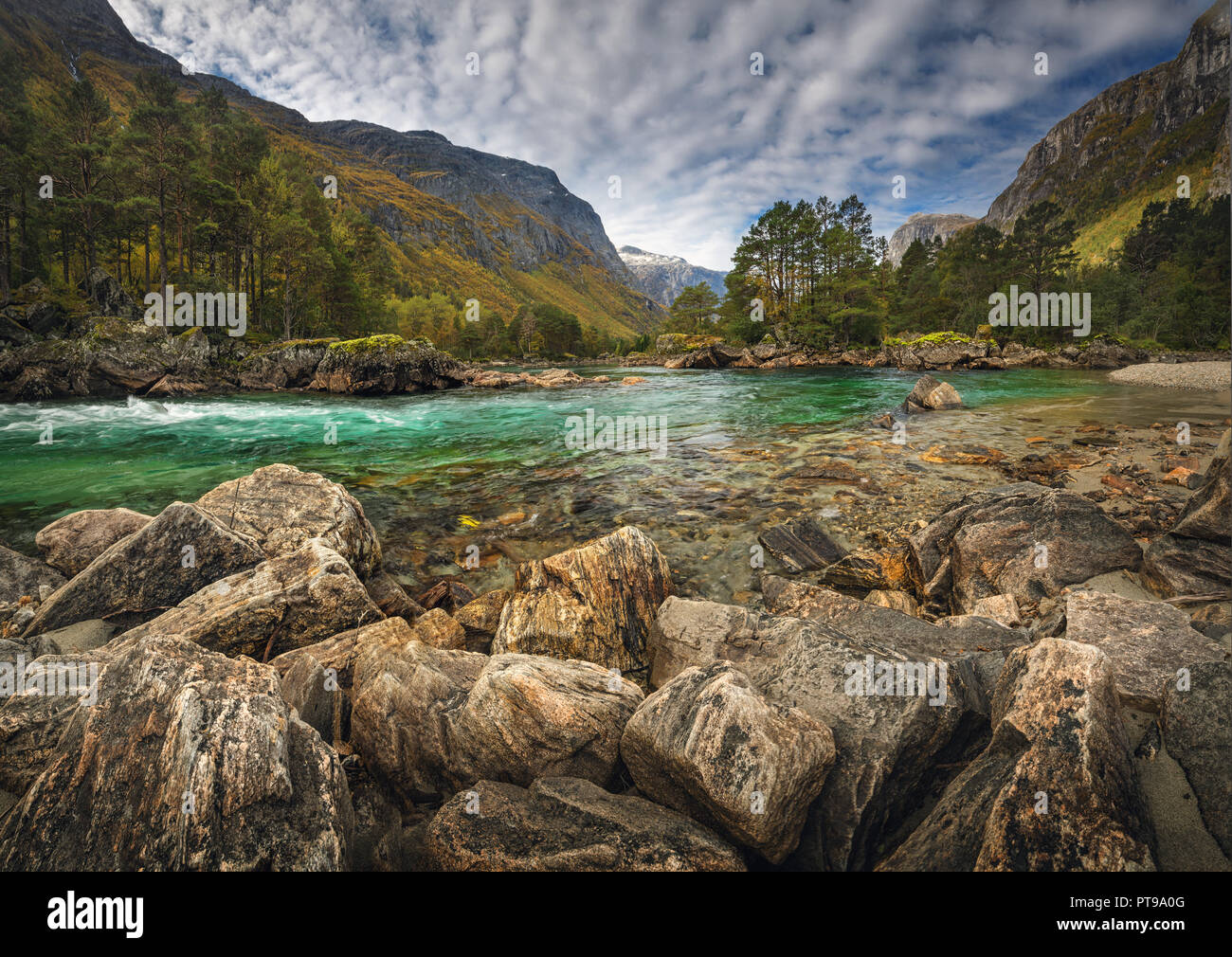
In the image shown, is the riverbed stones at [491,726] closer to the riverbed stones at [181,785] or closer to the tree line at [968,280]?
the riverbed stones at [181,785]

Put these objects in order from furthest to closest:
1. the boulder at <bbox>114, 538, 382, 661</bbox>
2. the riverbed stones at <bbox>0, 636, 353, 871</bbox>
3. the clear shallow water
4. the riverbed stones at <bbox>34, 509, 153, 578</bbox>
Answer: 1. the clear shallow water
2. the riverbed stones at <bbox>34, 509, 153, 578</bbox>
3. the boulder at <bbox>114, 538, 382, 661</bbox>
4. the riverbed stones at <bbox>0, 636, 353, 871</bbox>

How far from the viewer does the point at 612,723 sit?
409cm

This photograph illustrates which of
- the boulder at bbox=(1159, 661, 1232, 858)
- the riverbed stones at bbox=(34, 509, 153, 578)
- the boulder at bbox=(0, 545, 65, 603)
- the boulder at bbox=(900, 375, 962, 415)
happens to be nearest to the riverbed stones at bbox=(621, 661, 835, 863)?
the boulder at bbox=(1159, 661, 1232, 858)

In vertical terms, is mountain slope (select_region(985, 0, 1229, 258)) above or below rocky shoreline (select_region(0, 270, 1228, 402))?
above

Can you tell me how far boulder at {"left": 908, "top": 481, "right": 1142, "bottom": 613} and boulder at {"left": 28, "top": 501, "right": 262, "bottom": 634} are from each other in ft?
31.9

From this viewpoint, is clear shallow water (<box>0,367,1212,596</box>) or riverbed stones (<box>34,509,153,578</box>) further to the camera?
clear shallow water (<box>0,367,1212,596</box>)

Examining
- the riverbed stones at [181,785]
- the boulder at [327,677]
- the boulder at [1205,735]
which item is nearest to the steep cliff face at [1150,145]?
the boulder at [1205,735]

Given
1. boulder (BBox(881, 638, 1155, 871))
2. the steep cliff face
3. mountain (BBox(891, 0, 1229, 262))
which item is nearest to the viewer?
boulder (BBox(881, 638, 1155, 871))

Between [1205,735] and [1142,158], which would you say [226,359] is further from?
[1142,158]

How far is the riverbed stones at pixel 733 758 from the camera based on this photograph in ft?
10.1

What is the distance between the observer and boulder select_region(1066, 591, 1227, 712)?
352cm

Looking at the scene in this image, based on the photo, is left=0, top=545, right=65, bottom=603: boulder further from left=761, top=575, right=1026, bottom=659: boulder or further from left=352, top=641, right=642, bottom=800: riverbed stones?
left=761, top=575, right=1026, bottom=659: boulder

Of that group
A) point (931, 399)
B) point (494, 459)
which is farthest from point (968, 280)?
point (494, 459)
